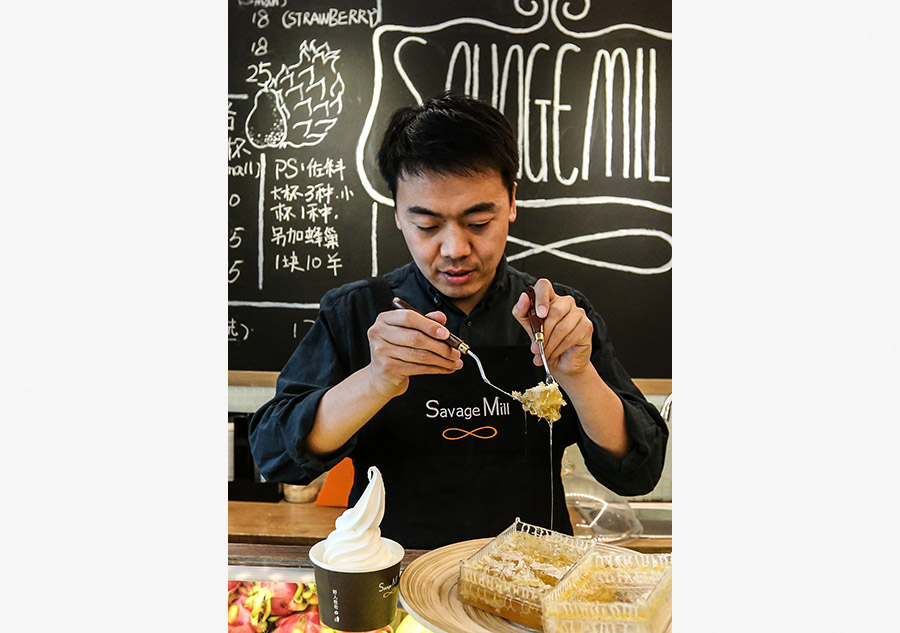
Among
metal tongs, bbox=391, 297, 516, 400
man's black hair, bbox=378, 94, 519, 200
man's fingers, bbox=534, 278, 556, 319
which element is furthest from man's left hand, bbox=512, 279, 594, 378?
man's black hair, bbox=378, 94, 519, 200

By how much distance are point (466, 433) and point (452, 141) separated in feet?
2.24

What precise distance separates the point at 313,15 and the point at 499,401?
3.46 ft

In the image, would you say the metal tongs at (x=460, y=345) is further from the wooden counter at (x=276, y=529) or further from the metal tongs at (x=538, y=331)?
the wooden counter at (x=276, y=529)

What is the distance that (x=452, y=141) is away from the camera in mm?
1688

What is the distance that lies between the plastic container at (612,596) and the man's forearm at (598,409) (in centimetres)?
26

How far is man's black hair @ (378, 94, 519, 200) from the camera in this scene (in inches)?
66.4

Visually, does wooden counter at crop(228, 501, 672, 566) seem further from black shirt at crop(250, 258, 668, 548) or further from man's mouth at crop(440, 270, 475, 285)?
man's mouth at crop(440, 270, 475, 285)

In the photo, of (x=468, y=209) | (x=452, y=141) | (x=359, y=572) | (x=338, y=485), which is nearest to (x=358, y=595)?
(x=359, y=572)

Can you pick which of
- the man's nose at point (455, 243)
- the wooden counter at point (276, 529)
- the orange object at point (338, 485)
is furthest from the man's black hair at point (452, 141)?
the wooden counter at point (276, 529)

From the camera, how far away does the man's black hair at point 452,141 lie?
1.69 meters

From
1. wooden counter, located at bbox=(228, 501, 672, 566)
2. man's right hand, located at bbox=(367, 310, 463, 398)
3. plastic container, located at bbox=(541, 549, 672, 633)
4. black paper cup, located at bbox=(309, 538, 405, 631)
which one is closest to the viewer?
plastic container, located at bbox=(541, 549, 672, 633)

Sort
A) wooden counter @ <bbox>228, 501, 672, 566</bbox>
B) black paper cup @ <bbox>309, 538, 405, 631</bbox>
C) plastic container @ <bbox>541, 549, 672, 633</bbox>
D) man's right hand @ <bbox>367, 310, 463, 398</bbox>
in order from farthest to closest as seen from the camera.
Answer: wooden counter @ <bbox>228, 501, 672, 566</bbox> < man's right hand @ <bbox>367, 310, 463, 398</bbox> < black paper cup @ <bbox>309, 538, 405, 631</bbox> < plastic container @ <bbox>541, 549, 672, 633</bbox>

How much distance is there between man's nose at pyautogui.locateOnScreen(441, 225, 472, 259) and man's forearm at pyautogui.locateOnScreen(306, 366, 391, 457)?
33cm

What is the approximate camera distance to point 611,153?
1754 mm
